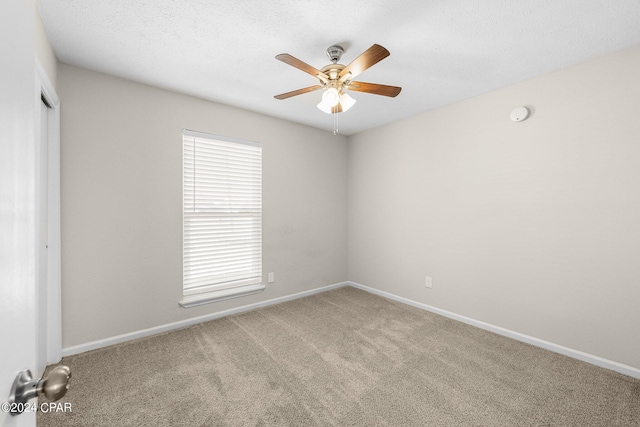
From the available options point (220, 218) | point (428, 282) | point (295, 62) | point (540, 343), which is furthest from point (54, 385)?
point (428, 282)

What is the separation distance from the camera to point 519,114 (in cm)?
263

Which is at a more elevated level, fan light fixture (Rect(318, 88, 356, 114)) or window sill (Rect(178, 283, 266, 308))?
fan light fixture (Rect(318, 88, 356, 114))

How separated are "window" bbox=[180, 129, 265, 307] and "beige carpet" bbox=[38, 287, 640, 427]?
0.55m

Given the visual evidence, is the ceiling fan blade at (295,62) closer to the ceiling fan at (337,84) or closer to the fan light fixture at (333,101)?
the ceiling fan at (337,84)

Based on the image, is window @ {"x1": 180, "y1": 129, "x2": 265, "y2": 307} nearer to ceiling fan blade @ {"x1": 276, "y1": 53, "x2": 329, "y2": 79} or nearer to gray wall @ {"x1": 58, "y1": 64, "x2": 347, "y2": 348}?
gray wall @ {"x1": 58, "y1": 64, "x2": 347, "y2": 348}

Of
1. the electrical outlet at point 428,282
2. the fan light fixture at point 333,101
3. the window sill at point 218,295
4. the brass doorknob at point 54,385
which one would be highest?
the fan light fixture at point 333,101

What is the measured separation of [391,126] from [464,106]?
100 cm

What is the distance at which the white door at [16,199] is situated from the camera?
0.52 m

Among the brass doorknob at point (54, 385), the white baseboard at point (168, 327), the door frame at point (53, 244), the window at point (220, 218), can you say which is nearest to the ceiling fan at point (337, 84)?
the window at point (220, 218)

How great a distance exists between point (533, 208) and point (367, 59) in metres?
2.15

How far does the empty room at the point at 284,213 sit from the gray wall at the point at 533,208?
0.02 m

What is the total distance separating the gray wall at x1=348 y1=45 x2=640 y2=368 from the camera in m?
2.16

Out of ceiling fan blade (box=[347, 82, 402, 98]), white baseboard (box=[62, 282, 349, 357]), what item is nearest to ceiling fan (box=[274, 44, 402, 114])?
ceiling fan blade (box=[347, 82, 402, 98])

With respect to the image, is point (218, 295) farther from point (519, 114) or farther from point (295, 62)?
point (519, 114)
